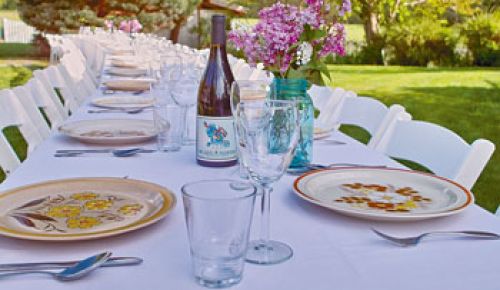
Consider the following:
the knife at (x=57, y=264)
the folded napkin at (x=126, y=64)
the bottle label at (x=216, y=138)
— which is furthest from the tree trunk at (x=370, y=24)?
the knife at (x=57, y=264)

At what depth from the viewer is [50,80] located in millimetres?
4031

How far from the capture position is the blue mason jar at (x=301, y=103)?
5.21 ft

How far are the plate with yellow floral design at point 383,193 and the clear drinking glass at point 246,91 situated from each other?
0.57 ft

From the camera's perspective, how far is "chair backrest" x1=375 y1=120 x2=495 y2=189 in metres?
1.76

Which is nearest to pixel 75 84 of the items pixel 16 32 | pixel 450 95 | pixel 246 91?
pixel 246 91

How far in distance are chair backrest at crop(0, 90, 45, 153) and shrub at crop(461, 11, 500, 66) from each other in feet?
45.7

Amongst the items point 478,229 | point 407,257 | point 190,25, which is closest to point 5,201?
point 407,257

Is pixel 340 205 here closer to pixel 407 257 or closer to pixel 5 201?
pixel 407 257

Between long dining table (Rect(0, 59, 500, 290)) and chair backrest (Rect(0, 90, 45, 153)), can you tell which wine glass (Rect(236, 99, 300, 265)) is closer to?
long dining table (Rect(0, 59, 500, 290))

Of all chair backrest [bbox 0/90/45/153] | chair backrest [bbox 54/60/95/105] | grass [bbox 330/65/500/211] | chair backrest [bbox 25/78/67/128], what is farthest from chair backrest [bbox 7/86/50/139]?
grass [bbox 330/65/500/211]

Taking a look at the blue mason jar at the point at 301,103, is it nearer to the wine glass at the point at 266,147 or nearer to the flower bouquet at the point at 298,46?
the flower bouquet at the point at 298,46

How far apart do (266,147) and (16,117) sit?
1.71 m

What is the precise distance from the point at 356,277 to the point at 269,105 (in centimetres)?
37

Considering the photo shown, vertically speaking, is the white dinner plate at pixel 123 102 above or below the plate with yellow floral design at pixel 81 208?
below
